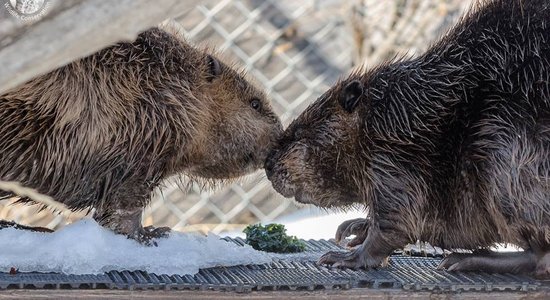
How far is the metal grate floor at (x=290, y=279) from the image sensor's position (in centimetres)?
301

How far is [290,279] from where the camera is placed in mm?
3244

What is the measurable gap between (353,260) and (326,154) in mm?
409

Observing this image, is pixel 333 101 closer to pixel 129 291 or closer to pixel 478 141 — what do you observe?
pixel 478 141

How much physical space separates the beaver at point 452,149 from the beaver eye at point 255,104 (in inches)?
9.3

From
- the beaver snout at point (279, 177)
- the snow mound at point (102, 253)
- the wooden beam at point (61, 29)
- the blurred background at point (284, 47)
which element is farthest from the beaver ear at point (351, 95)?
the blurred background at point (284, 47)

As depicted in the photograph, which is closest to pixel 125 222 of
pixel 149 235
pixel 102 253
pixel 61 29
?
pixel 149 235

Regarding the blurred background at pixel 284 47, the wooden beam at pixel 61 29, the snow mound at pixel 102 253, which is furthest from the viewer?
the blurred background at pixel 284 47

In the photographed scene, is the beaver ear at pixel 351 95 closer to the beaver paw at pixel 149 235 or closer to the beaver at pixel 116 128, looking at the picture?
the beaver at pixel 116 128

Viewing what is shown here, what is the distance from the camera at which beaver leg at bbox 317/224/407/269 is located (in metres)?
3.54

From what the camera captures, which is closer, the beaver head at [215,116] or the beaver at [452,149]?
the beaver at [452,149]

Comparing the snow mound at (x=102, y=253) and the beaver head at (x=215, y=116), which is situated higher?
the beaver head at (x=215, y=116)

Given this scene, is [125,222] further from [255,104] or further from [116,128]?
[255,104]

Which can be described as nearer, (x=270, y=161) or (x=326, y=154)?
(x=326, y=154)

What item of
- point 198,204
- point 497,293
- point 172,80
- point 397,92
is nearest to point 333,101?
point 397,92
